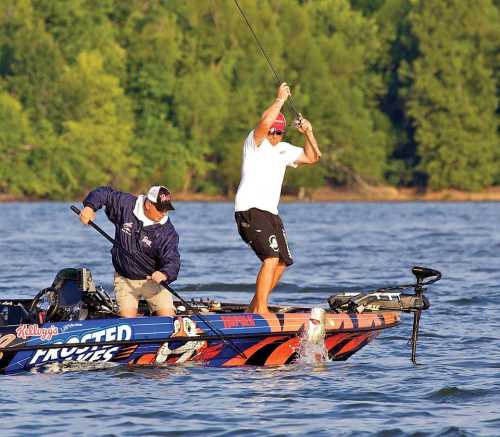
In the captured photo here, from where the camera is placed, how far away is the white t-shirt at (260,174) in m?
12.4

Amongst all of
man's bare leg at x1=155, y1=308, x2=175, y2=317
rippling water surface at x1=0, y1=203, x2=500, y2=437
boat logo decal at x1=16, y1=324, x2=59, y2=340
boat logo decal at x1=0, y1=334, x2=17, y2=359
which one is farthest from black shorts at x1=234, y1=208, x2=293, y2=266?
boat logo decal at x1=0, y1=334, x2=17, y2=359

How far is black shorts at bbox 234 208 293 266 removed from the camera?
490 inches

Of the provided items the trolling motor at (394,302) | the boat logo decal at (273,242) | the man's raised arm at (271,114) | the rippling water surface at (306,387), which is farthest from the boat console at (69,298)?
the trolling motor at (394,302)

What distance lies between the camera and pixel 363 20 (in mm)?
88312

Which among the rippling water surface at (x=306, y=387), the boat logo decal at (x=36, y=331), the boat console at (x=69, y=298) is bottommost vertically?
the rippling water surface at (x=306, y=387)

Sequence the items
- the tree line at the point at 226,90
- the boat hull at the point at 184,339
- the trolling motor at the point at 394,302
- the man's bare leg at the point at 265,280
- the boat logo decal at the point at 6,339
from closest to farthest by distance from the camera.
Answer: the boat logo decal at the point at 6,339 → the boat hull at the point at 184,339 → the man's bare leg at the point at 265,280 → the trolling motor at the point at 394,302 → the tree line at the point at 226,90

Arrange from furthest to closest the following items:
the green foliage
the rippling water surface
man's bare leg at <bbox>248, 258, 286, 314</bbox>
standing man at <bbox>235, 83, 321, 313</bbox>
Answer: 1. the green foliage
2. man's bare leg at <bbox>248, 258, 286, 314</bbox>
3. standing man at <bbox>235, 83, 321, 313</bbox>
4. the rippling water surface

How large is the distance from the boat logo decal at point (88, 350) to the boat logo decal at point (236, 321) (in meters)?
0.83

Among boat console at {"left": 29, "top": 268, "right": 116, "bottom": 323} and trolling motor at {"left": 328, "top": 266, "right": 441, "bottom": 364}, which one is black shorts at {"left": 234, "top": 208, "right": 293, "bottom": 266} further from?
boat console at {"left": 29, "top": 268, "right": 116, "bottom": 323}

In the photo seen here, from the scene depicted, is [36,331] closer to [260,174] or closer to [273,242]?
[273,242]

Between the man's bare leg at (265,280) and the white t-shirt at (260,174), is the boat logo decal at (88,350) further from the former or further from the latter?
the white t-shirt at (260,174)

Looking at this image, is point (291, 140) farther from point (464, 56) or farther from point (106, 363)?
point (106, 363)

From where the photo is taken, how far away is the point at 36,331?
38.1 feet

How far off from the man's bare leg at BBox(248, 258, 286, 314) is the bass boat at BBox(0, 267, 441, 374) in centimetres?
22
